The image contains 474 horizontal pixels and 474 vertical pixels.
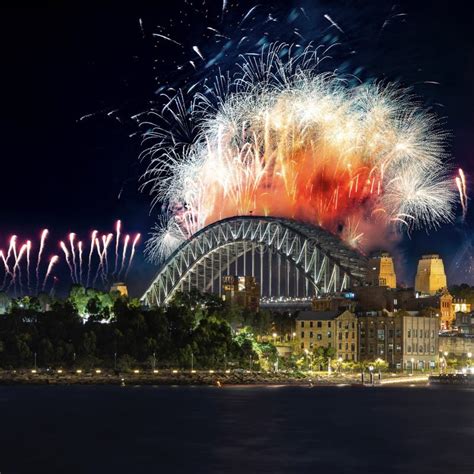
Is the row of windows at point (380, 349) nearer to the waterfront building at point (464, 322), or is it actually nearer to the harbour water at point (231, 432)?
the waterfront building at point (464, 322)

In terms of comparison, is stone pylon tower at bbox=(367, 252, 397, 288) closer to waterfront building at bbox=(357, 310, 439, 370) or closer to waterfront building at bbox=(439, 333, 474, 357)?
waterfront building at bbox=(357, 310, 439, 370)

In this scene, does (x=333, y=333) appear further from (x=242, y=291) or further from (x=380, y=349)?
(x=242, y=291)

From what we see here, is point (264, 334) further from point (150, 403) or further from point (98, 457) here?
point (98, 457)

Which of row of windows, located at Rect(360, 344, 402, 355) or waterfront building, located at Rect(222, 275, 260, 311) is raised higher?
waterfront building, located at Rect(222, 275, 260, 311)

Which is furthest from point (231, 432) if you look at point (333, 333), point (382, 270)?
point (382, 270)

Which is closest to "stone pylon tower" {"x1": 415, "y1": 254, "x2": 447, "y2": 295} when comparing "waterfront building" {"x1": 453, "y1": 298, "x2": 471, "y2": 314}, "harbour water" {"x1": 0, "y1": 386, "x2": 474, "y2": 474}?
"waterfront building" {"x1": 453, "y1": 298, "x2": 471, "y2": 314}

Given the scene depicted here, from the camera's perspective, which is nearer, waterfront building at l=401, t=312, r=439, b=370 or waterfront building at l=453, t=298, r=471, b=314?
waterfront building at l=401, t=312, r=439, b=370


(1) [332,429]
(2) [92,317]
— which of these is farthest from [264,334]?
(1) [332,429]

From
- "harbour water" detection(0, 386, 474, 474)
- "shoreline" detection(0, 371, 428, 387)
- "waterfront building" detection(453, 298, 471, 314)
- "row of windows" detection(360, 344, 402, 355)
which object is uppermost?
"waterfront building" detection(453, 298, 471, 314)
